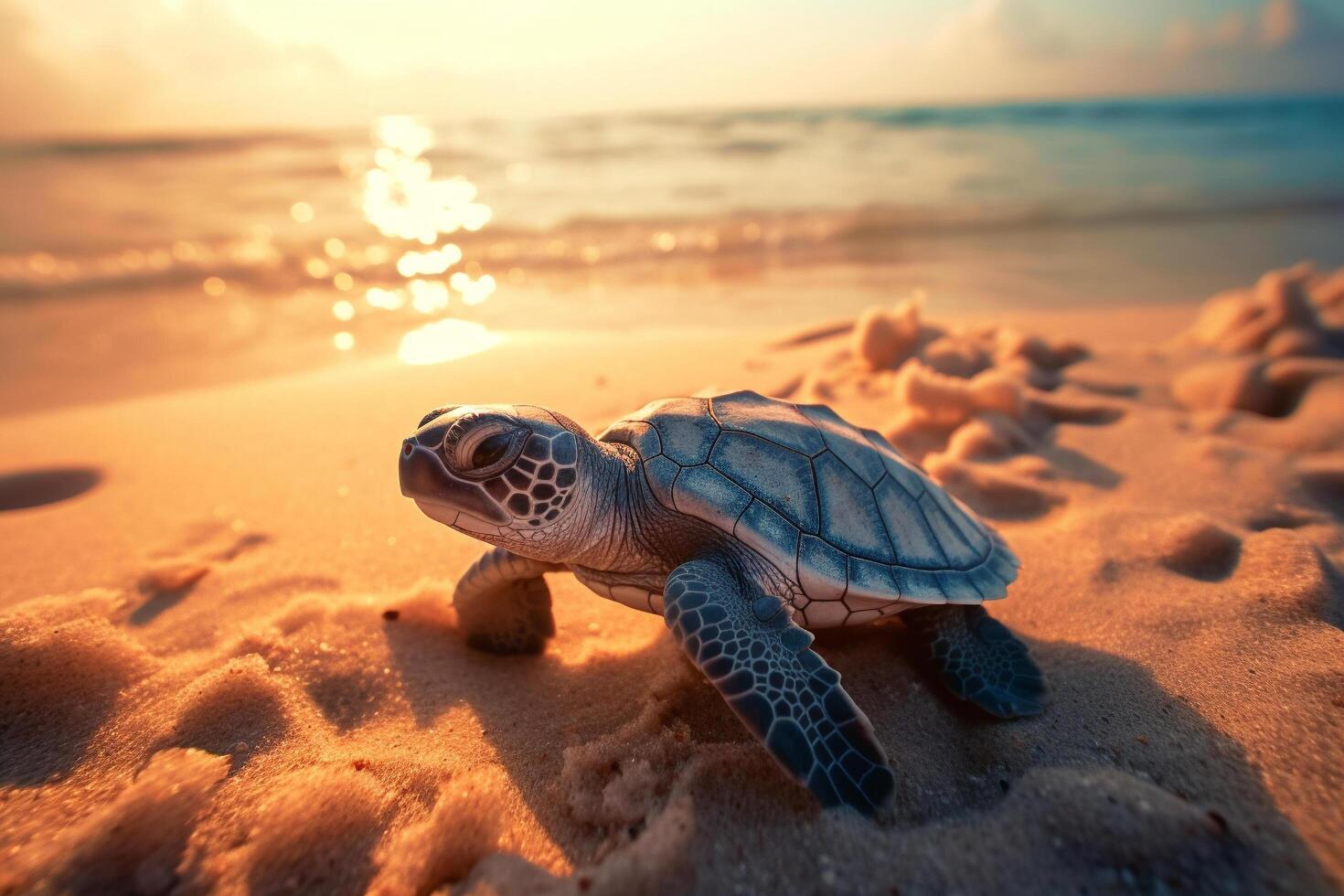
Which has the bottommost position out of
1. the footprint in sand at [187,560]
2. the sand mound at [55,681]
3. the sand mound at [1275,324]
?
the footprint in sand at [187,560]

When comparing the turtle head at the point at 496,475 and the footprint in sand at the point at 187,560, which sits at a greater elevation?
the turtle head at the point at 496,475

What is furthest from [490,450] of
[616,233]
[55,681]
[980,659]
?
[616,233]

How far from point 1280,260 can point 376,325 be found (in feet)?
30.2

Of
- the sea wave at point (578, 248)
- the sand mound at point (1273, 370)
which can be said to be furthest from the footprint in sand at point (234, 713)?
the sea wave at point (578, 248)

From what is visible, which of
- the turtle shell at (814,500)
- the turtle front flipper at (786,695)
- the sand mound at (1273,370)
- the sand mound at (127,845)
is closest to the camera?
the sand mound at (127,845)

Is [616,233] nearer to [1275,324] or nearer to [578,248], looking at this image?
[578,248]

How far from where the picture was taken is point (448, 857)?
138 centimetres

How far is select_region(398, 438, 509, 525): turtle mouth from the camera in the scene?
1658 mm


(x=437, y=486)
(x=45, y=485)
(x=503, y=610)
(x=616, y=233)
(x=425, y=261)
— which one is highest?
(x=437, y=486)

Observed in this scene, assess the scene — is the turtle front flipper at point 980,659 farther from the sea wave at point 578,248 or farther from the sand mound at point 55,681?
the sea wave at point 578,248

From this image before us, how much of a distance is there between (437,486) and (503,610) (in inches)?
22.8

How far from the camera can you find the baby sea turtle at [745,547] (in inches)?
60.2

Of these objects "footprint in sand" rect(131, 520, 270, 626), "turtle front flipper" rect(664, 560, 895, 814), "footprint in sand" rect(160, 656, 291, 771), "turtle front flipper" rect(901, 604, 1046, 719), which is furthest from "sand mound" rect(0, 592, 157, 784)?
"turtle front flipper" rect(901, 604, 1046, 719)

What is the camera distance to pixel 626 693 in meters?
1.92
